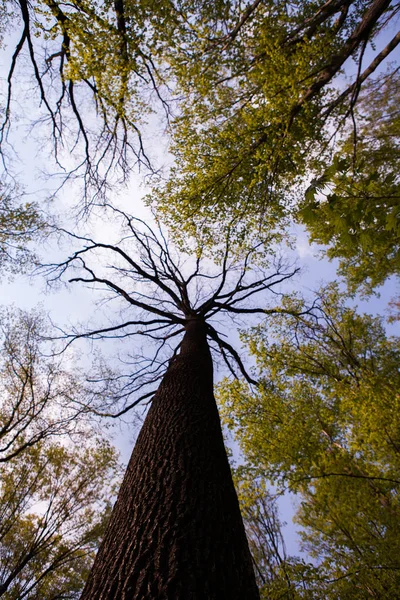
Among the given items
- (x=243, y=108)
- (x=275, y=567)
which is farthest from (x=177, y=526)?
(x=243, y=108)

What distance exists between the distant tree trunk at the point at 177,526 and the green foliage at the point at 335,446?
2.34 meters

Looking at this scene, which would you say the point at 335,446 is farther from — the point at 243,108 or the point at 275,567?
the point at 243,108

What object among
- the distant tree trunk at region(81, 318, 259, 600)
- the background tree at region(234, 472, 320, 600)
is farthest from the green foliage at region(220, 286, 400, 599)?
the distant tree trunk at region(81, 318, 259, 600)

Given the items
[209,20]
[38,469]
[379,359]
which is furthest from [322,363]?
[38,469]

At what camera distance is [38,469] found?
9180 millimetres

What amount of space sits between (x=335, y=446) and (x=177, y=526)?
7.68 meters

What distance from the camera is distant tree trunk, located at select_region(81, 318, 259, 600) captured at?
1.39 metres

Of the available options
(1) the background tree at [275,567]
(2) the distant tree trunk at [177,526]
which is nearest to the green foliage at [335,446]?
(1) the background tree at [275,567]

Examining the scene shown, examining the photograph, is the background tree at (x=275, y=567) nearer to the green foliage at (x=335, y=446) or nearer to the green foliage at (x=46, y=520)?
the green foliage at (x=335, y=446)

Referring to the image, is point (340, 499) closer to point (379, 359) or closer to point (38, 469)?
point (379, 359)

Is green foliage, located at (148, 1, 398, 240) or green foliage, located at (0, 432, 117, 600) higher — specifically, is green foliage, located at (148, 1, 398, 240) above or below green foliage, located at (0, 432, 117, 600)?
above

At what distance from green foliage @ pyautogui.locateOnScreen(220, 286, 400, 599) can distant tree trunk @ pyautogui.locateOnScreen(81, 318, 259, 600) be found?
234cm

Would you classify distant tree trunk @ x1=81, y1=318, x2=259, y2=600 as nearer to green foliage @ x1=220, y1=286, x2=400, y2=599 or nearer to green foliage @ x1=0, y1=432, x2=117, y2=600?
green foliage @ x1=220, y1=286, x2=400, y2=599

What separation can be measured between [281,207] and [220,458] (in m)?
6.24
